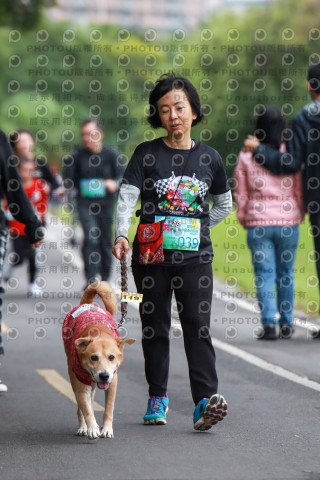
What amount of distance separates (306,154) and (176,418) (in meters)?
3.93

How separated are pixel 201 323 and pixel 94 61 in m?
89.5

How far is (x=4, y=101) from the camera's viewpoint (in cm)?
8538

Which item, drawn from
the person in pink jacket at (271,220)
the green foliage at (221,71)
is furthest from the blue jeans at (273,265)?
the green foliage at (221,71)

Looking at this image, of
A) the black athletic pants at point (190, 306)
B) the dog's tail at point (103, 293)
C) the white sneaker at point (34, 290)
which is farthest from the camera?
the white sneaker at point (34, 290)

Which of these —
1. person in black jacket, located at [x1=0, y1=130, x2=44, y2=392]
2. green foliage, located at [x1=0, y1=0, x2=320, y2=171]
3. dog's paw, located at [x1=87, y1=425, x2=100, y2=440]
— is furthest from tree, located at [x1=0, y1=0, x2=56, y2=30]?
dog's paw, located at [x1=87, y1=425, x2=100, y2=440]

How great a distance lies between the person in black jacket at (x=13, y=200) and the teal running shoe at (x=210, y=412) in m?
2.05

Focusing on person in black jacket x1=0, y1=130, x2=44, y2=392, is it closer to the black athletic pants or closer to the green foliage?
the black athletic pants

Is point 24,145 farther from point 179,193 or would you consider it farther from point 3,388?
point 179,193

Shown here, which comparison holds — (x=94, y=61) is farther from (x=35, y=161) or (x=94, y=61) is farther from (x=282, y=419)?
(x=282, y=419)

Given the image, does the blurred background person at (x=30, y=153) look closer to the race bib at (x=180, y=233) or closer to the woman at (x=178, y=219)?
the woman at (x=178, y=219)

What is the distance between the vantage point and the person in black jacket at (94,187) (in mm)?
14703

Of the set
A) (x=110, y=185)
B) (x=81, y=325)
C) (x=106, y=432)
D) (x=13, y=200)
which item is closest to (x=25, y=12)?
(x=110, y=185)

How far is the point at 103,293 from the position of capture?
696 cm

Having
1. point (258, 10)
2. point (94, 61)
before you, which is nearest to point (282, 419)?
point (258, 10)
